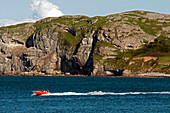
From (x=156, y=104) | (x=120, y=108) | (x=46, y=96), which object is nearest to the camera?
(x=120, y=108)

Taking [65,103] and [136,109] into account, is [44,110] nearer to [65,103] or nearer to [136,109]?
[65,103]

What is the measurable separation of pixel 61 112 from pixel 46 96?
41.7 m

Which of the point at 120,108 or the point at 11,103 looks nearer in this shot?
the point at 120,108

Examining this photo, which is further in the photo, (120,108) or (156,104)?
(156,104)

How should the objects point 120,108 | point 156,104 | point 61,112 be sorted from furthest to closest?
point 156,104 < point 120,108 < point 61,112

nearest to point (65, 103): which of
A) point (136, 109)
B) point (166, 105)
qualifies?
point (136, 109)

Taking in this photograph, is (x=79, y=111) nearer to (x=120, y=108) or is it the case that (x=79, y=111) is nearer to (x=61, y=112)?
(x=61, y=112)

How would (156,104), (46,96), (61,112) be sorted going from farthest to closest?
1. (46,96)
2. (156,104)
3. (61,112)

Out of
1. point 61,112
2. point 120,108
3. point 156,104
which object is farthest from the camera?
point 156,104

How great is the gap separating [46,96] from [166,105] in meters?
47.3

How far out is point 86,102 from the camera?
110 meters

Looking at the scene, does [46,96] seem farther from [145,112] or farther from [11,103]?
[145,112]

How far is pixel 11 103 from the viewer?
109 meters

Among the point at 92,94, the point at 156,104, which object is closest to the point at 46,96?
the point at 92,94
